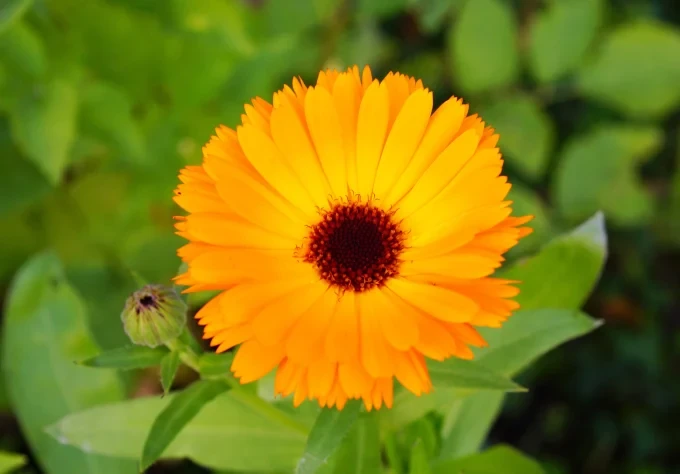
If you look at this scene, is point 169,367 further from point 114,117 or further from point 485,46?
point 485,46

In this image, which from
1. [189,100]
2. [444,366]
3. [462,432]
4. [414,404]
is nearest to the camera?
[444,366]

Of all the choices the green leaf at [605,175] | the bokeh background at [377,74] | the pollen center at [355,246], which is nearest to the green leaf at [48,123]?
the bokeh background at [377,74]

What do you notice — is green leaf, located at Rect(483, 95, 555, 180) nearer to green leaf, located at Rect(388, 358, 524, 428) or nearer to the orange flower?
the orange flower

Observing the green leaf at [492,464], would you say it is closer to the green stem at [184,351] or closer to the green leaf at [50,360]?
the green stem at [184,351]

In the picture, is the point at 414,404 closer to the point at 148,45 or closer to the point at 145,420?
the point at 145,420

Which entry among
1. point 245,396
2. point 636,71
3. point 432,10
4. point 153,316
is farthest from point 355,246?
point 636,71

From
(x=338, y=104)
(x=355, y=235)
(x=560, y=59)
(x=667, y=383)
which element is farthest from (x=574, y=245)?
(x=667, y=383)
